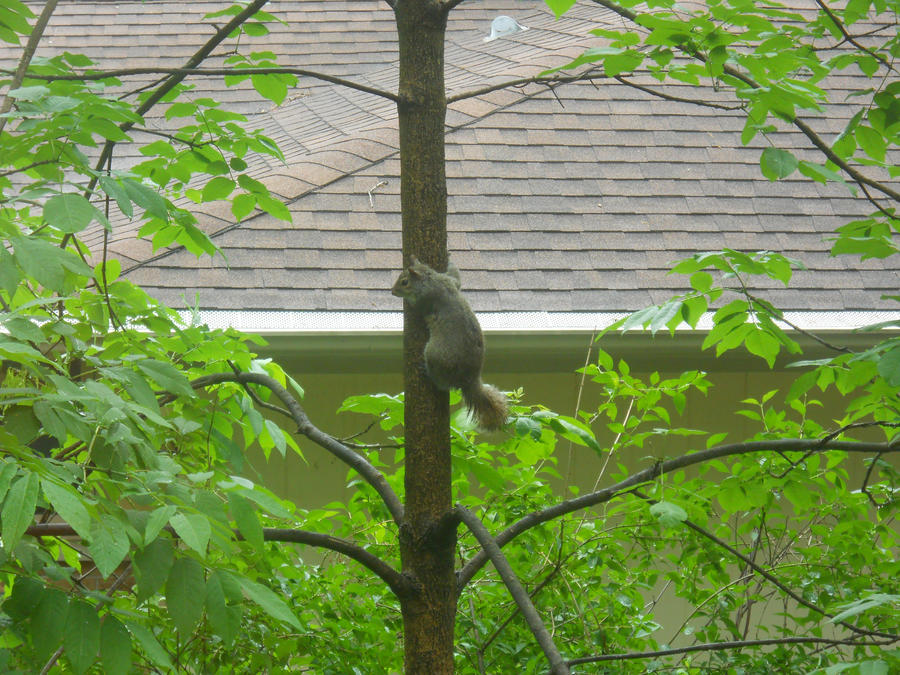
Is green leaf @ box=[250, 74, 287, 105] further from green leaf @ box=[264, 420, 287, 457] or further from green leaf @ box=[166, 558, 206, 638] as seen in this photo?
green leaf @ box=[166, 558, 206, 638]

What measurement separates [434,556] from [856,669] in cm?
86

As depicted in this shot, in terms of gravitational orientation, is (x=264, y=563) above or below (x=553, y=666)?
below

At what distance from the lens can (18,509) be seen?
1157 mm

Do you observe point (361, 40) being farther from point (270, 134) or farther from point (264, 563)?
point (264, 563)

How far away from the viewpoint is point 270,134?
5805mm

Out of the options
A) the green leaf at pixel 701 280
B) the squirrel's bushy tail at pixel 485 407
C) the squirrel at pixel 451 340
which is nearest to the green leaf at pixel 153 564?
the squirrel at pixel 451 340

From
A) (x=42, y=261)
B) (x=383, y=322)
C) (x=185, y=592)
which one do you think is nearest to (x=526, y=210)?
(x=383, y=322)

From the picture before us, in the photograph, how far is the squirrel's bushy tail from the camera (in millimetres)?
2574

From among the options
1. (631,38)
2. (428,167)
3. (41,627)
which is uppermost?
(631,38)

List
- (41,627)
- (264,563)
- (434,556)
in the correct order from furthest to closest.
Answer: (264,563) < (434,556) < (41,627)

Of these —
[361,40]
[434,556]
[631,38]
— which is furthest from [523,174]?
[434,556]

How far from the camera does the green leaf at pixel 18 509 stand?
3.75 feet

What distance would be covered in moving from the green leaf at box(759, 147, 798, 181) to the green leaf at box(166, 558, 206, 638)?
1.50m

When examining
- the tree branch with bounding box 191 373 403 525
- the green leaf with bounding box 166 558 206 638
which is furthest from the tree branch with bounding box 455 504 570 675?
the green leaf with bounding box 166 558 206 638
